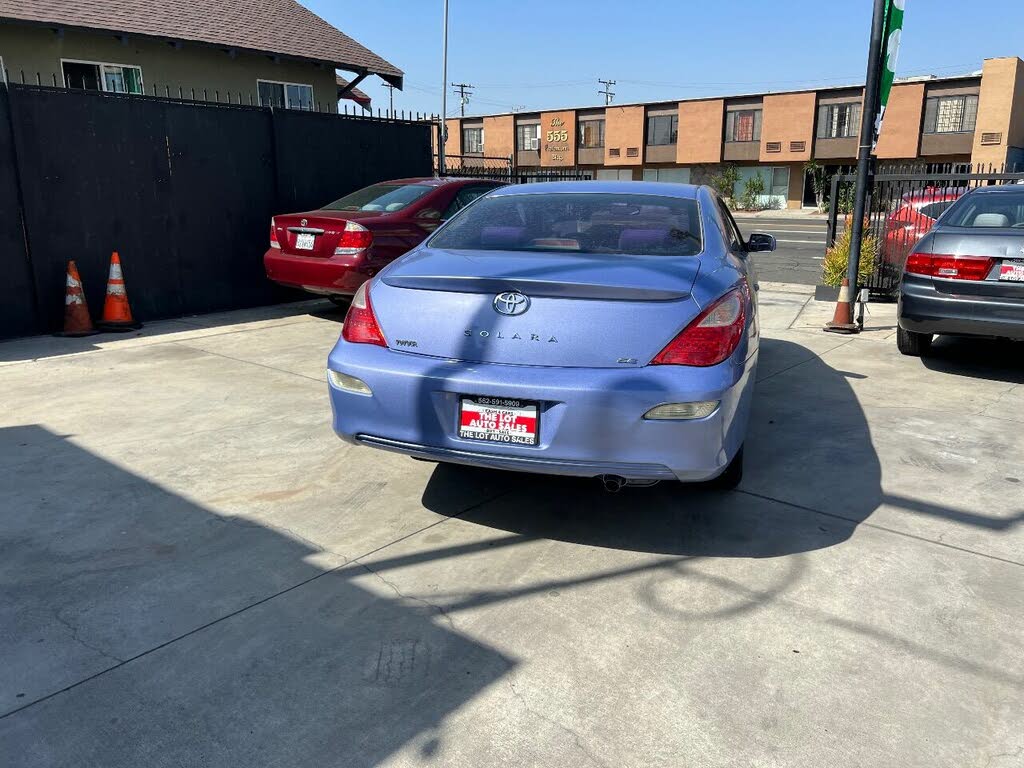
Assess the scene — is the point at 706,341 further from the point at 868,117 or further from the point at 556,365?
the point at 868,117

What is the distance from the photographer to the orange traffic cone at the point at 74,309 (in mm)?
7828

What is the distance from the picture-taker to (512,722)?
2369mm

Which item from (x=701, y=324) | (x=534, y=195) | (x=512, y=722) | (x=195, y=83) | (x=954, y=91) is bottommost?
(x=512, y=722)

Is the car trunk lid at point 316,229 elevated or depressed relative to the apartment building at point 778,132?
depressed

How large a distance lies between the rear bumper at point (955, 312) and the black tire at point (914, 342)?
1.31ft

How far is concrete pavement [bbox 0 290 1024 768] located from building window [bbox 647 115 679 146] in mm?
56879

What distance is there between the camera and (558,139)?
212 ft

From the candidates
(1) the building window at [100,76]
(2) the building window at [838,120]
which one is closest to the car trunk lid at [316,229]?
(1) the building window at [100,76]

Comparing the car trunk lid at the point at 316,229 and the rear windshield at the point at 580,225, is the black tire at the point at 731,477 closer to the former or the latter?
the rear windshield at the point at 580,225

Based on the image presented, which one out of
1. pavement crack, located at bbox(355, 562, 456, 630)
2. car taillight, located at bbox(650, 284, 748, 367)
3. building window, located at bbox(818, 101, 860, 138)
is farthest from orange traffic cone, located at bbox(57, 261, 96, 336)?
building window, located at bbox(818, 101, 860, 138)

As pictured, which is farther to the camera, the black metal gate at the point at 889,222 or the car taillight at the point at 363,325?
the black metal gate at the point at 889,222

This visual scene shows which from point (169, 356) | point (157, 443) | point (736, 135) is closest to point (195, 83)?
point (169, 356)

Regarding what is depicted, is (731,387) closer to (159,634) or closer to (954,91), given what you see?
(159,634)

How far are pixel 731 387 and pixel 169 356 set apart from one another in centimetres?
553
